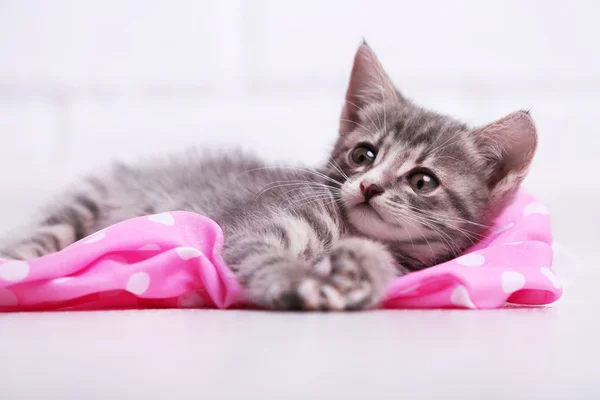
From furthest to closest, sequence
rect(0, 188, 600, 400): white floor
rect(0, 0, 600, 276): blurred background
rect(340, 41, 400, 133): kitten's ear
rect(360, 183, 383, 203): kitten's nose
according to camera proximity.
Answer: rect(0, 0, 600, 276): blurred background, rect(340, 41, 400, 133): kitten's ear, rect(360, 183, 383, 203): kitten's nose, rect(0, 188, 600, 400): white floor

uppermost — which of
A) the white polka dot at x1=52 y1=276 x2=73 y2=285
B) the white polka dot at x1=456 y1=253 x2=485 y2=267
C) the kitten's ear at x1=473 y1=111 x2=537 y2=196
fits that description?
the kitten's ear at x1=473 y1=111 x2=537 y2=196

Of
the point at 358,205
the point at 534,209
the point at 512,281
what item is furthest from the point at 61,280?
Answer: the point at 534,209

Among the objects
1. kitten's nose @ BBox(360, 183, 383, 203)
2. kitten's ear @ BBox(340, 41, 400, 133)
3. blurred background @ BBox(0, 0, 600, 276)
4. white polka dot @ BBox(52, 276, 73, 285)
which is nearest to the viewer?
white polka dot @ BBox(52, 276, 73, 285)

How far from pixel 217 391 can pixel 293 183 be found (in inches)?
37.5

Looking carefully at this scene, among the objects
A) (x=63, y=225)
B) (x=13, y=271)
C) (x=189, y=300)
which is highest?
(x=13, y=271)

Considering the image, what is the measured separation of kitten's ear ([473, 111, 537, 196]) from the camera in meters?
1.48

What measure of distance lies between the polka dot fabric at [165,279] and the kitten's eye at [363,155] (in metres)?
0.38

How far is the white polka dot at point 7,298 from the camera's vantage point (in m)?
1.14

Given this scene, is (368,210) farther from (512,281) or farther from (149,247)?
(149,247)

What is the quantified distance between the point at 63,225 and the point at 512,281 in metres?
1.24

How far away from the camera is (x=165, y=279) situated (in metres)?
1.22

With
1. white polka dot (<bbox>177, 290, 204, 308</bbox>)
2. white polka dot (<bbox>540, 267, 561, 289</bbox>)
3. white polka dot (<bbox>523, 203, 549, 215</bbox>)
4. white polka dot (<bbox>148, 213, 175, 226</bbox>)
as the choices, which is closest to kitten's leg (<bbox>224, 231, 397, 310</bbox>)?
white polka dot (<bbox>177, 290, 204, 308</bbox>)

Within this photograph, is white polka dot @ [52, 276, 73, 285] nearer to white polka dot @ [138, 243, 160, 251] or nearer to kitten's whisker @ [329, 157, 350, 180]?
white polka dot @ [138, 243, 160, 251]

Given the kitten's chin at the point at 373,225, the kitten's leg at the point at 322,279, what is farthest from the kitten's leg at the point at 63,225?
the kitten's chin at the point at 373,225
